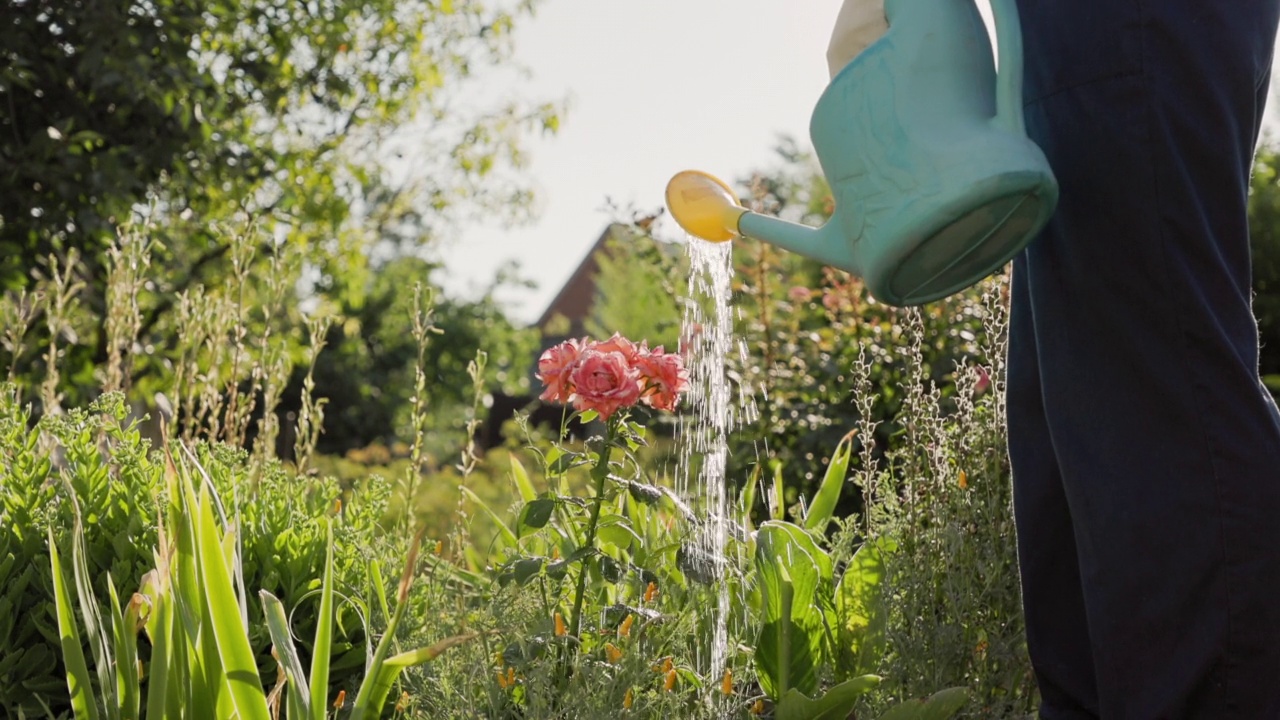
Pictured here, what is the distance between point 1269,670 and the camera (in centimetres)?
103

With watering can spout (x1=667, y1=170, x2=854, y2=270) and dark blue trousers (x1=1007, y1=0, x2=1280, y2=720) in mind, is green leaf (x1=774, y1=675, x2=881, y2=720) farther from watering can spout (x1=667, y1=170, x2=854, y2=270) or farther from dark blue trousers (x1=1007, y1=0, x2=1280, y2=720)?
watering can spout (x1=667, y1=170, x2=854, y2=270)

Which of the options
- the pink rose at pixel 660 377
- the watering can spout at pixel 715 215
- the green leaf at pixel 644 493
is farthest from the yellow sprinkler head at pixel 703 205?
the green leaf at pixel 644 493

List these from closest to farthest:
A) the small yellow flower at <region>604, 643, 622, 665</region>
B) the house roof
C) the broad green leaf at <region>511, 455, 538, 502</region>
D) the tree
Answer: the small yellow flower at <region>604, 643, 622, 665</region>, the broad green leaf at <region>511, 455, 538, 502</region>, the tree, the house roof

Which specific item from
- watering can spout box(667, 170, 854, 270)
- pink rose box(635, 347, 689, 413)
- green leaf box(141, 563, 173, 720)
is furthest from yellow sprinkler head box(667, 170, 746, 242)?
green leaf box(141, 563, 173, 720)

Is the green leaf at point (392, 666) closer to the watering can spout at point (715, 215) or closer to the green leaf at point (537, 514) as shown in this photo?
the green leaf at point (537, 514)

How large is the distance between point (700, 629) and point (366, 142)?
4.24 m

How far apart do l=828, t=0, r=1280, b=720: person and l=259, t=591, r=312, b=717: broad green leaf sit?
0.82 meters

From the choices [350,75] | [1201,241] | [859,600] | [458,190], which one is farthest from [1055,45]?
[458,190]

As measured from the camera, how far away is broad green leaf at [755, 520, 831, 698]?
167 cm

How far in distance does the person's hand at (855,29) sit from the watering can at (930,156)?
0.05 m

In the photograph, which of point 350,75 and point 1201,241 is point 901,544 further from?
point 350,75

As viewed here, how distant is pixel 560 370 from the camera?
173 cm

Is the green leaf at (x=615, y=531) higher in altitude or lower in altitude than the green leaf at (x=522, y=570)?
higher

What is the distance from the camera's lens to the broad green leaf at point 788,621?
1671mm
